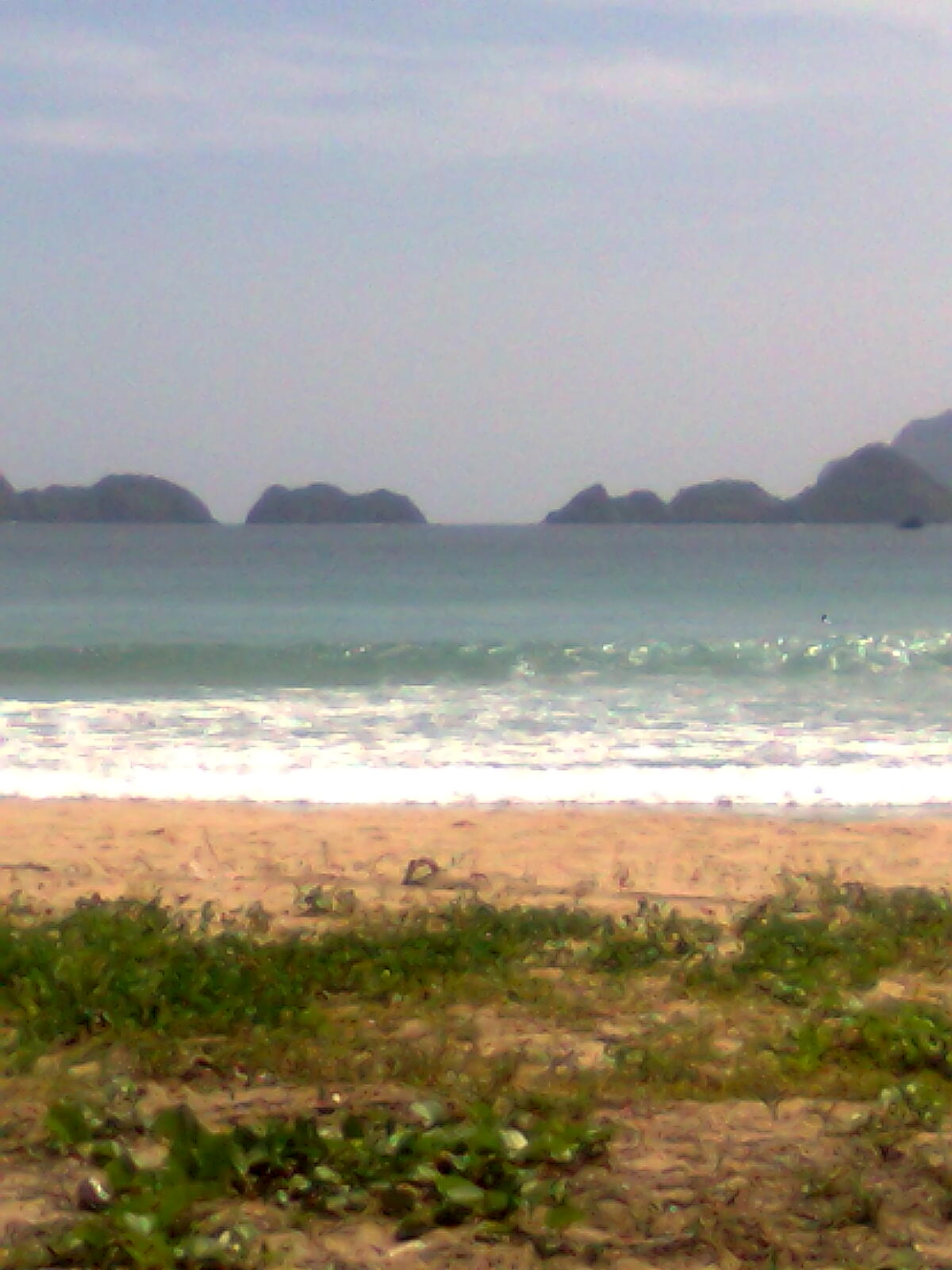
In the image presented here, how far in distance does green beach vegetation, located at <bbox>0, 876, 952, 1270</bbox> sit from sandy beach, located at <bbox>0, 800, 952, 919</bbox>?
0.86 meters

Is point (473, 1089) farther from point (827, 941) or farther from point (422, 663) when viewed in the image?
point (422, 663)

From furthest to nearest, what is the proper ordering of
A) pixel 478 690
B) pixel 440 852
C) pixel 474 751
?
pixel 478 690, pixel 474 751, pixel 440 852

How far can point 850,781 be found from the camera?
12.1 meters

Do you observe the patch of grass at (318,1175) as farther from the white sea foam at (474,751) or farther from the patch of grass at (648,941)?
the white sea foam at (474,751)

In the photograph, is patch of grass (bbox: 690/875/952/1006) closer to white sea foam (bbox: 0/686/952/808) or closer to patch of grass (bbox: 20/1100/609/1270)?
patch of grass (bbox: 20/1100/609/1270)

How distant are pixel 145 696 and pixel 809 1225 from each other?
17.0 meters

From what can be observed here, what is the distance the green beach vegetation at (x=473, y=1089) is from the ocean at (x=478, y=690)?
528 centimetres

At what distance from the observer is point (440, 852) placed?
8.45 metres

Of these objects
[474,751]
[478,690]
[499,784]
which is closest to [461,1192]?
[499,784]

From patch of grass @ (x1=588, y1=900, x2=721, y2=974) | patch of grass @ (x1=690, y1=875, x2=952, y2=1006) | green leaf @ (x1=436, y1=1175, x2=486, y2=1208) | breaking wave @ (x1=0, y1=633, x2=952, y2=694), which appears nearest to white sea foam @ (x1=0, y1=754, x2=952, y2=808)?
patch of grass @ (x1=690, y1=875, x2=952, y2=1006)

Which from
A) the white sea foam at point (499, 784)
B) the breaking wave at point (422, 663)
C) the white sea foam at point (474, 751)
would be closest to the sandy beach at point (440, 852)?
the white sea foam at point (499, 784)

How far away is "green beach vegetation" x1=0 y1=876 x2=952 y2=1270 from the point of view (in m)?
3.29

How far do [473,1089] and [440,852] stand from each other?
4294mm

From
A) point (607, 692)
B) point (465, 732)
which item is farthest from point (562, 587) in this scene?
point (465, 732)
